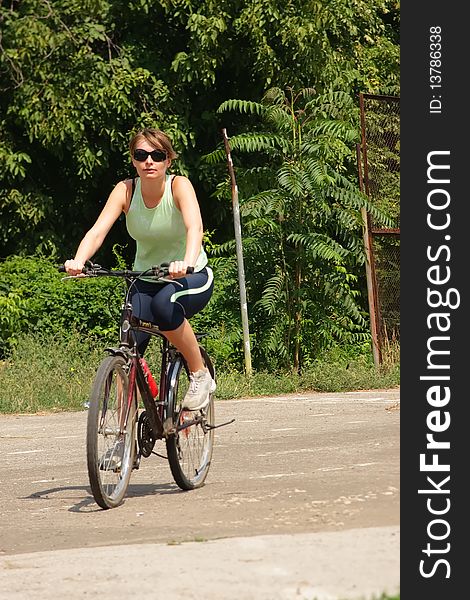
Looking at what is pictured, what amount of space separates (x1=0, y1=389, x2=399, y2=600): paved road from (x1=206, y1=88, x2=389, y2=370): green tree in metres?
6.62

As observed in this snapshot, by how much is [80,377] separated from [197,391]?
8.36 meters

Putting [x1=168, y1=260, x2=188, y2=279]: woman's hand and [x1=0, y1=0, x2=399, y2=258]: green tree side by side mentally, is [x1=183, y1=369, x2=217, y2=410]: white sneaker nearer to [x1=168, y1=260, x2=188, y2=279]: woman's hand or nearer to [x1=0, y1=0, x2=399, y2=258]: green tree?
[x1=168, y1=260, x2=188, y2=279]: woman's hand

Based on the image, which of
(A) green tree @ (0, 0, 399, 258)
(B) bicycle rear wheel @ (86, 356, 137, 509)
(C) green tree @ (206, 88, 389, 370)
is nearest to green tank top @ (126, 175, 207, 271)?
(B) bicycle rear wheel @ (86, 356, 137, 509)

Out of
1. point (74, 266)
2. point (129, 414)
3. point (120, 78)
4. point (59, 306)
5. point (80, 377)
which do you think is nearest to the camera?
point (74, 266)

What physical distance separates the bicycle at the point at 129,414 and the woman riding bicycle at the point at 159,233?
0.10 m

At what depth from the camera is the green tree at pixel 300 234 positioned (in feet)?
56.9

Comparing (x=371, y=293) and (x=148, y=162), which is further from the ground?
(x=148, y=162)

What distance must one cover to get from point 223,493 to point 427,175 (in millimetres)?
2912

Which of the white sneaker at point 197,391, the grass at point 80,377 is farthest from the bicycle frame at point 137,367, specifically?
the grass at point 80,377

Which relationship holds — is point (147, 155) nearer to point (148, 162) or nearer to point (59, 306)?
point (148, 162)

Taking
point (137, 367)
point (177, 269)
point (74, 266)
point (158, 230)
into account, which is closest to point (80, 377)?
point (137, 367)

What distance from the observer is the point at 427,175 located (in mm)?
5266

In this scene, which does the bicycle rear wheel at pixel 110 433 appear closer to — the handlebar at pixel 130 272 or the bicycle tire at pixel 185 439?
the bicycle tire at pixel 185 439

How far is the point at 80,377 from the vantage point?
1605cm
